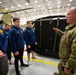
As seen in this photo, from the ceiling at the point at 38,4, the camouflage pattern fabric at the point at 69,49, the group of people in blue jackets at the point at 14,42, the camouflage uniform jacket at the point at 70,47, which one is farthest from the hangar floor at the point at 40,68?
the ceiling at the point at 38,4

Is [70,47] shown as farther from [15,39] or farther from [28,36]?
[28,36]

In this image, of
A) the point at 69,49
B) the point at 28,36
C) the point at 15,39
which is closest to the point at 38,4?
the point at 28,36

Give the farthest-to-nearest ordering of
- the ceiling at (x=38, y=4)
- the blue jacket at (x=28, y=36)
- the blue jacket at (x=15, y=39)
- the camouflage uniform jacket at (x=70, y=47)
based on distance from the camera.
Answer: the ceiling at (x=38, y=4) < the blue jacket at (x=28, y=36) < the blue jacket at (x=15, y=39) < the camouflage uniform jacket at (x=70, y=47)

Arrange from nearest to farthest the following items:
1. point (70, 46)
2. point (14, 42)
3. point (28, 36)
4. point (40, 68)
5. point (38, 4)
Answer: point (70, 46) < point (14, 42) < point (40, 68) < point (28, 36) < point (38, 4)

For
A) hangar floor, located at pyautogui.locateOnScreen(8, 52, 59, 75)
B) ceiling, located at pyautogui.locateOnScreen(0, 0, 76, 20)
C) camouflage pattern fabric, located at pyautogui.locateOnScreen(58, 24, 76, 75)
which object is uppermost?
ceiling, located at pyautogui.locateOnScreen(0, 0, 76, 20)

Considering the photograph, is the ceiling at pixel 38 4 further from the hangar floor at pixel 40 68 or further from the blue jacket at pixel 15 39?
the blue jacket at pixel 15 39

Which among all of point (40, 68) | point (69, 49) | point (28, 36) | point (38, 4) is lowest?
point (40, 68)

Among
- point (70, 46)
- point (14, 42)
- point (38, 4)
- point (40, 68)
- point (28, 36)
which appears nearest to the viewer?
point (70, 46)

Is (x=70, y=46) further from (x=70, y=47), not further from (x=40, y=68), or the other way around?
(x=40, y=68)

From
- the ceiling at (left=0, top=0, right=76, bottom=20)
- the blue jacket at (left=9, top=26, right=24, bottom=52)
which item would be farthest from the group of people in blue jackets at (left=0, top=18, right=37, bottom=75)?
the ceiling at (left=0, top=0, right=76, bottom=20)

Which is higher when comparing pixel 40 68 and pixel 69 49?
pixel 69 49

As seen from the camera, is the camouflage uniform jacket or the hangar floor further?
the hangar floor

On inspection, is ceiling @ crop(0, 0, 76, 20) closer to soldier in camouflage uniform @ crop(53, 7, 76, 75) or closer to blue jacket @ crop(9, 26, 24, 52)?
blue jacket @ crop(9, 26, 24, 52)

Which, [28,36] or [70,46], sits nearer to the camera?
[70,46]
